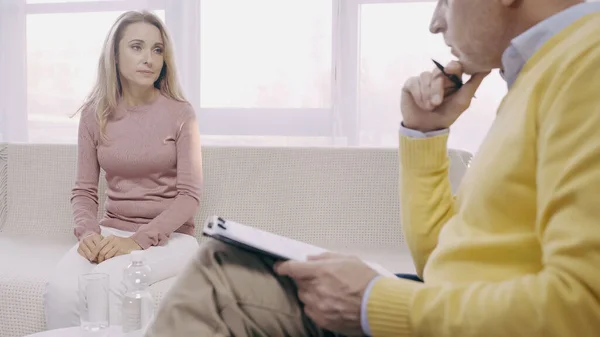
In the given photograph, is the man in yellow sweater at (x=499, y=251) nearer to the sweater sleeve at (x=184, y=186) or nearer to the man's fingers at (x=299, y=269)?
the man's fingers at (x=299, y=269)

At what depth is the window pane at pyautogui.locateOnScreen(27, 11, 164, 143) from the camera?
349 centimetres

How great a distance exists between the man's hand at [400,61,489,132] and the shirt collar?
270 mm

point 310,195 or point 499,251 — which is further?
point 310,195

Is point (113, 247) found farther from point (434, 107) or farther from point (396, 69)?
point (396, 69)

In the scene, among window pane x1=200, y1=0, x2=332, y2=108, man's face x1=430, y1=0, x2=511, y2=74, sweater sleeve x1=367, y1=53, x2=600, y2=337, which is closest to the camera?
sweater sleeve x1=367, y1=53, x2=600, y2=337

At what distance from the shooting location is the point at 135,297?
1.51m

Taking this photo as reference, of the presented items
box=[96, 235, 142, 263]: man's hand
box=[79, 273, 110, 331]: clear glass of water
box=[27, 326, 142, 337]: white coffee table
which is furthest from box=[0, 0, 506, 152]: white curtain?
box=[27, 326, 142, 337]: white coffee table

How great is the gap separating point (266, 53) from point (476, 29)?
2.45 meters

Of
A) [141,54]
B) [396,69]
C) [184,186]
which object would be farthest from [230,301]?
[396,69]

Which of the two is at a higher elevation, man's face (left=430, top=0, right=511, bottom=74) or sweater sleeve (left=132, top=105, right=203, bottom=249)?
man's face (left=430, top=0, right=511, bottom=74)

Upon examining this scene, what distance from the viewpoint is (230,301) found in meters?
0.84

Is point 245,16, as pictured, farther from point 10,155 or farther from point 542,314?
point 542,314

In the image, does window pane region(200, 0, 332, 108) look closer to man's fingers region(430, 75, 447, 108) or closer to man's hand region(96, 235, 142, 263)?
man's hand region(96, 235, 142, 263)

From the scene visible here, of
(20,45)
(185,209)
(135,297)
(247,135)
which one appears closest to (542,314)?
(135,297)
